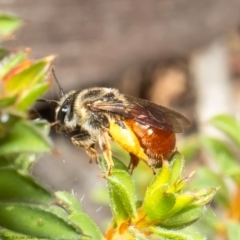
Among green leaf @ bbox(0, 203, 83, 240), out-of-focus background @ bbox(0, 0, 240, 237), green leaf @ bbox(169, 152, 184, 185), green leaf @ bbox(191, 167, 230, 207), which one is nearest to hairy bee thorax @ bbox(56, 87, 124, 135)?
green leaf @ bbox(169, 152, 184, 185)

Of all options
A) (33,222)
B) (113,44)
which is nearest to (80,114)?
(33,222)

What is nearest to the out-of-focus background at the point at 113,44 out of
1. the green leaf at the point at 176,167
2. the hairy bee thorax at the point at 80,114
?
the hairy bee thorax at the point at 80,114

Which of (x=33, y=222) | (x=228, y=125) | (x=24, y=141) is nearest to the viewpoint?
(x=24, y=141)

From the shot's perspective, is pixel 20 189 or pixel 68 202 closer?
pixel 20 189

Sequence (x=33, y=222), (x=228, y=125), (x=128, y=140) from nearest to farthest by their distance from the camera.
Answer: (x=33, y=222)
(x=128, y=140)
(x=228, y=125)

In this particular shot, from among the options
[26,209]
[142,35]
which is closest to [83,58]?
[142,35]

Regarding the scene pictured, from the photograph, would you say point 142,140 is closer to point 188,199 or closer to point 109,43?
point 188,199

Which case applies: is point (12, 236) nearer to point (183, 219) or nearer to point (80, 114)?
point (183, 219)
